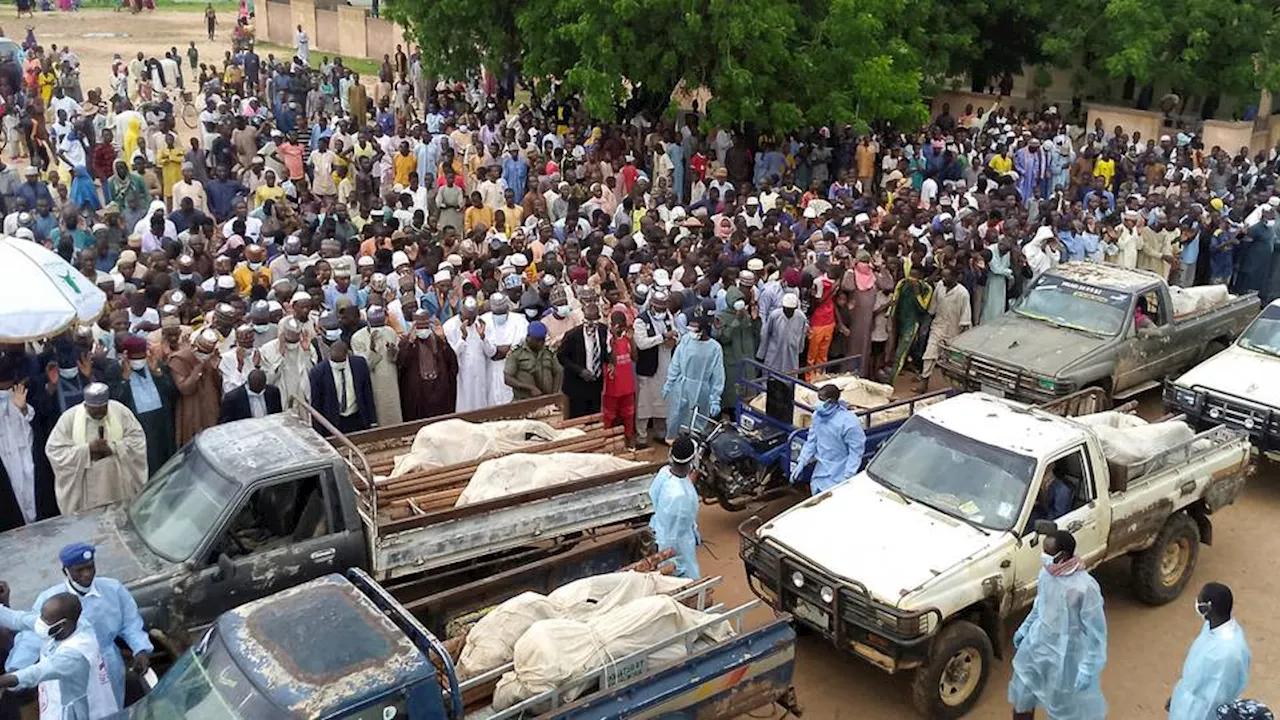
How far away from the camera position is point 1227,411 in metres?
11.6

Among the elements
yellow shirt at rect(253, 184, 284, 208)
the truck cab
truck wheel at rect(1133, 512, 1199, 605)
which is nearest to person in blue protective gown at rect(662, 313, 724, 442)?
truck wheel at rect(1133, 512, 1199, 605)

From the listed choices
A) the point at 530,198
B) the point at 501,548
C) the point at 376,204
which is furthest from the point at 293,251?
the point at 501,548

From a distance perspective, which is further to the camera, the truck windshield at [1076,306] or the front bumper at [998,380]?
the truck windshield at [1076,306]

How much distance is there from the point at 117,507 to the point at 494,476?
8.40 ft

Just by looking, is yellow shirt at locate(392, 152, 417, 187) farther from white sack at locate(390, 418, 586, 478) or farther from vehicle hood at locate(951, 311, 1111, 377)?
white sack at locate(390, 418, 586, 478)

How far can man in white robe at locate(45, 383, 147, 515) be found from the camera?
27.6 feet

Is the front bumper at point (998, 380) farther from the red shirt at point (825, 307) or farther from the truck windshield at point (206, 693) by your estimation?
the truck windshield at point (206, 693)

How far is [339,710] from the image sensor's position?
5.49m

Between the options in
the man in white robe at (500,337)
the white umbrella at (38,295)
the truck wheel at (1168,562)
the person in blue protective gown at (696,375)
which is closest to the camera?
the white umbrella at (38,295)

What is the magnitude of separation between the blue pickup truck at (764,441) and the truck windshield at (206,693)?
200 inches

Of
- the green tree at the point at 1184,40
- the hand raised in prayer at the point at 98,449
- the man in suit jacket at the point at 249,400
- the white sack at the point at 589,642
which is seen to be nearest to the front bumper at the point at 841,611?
the white sack at the point at 589,642

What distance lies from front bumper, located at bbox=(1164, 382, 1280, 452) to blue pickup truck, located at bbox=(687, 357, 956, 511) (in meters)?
2.87

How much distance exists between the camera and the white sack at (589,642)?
20.9 ft

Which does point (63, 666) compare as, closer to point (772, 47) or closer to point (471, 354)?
point (471, 354)
